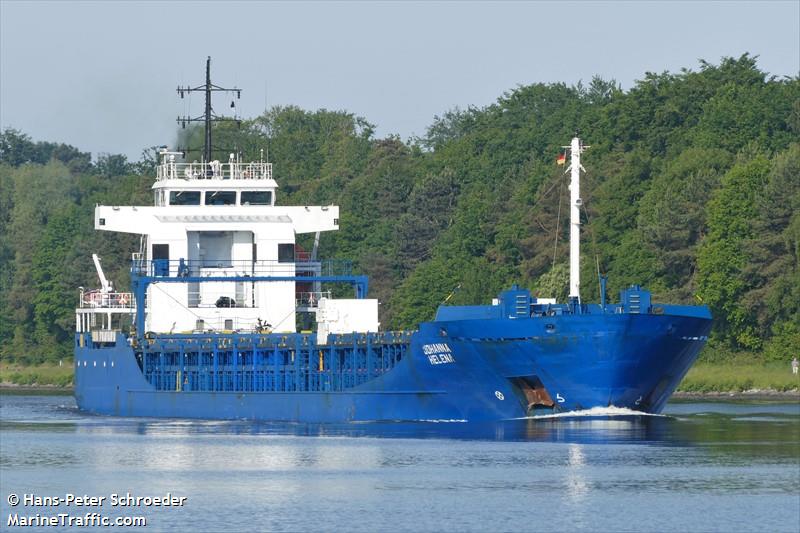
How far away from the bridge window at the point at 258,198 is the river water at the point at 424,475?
12.0 metres

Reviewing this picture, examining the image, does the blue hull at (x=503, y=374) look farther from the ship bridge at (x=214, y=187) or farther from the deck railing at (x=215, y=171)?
the deck railing at (x=215, y=171)

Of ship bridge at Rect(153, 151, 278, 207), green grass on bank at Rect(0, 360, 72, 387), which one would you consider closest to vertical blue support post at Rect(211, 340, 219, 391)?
ship bridge at Rect(153, 151, 278, 207)

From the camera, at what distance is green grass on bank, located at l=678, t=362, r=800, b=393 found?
90.7 metres

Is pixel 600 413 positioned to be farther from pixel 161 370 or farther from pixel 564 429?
pixel 161 370

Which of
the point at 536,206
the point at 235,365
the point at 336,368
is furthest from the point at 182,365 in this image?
the point at 536,206

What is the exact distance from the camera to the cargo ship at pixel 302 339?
59500mm

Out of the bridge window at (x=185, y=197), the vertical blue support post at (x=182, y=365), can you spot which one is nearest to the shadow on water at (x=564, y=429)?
the vertical blue support post at (x=182, y=365)

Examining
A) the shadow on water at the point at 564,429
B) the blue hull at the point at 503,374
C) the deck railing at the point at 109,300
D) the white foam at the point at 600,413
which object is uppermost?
the deck railing at the point at 109,300

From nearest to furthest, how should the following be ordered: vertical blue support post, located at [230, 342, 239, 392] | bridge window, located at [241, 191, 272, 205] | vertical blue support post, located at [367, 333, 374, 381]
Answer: vertical blue support post, located at [367, 333, 374, 381] → vertical blue support post, located at [230, 342, 239, 392] → bridge window, located at [241, 191, 272, 205]

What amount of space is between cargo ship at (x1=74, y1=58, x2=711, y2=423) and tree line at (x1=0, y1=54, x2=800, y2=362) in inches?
228

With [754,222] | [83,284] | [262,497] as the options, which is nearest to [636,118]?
[754,222]

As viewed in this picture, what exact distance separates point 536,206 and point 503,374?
55.2 metres

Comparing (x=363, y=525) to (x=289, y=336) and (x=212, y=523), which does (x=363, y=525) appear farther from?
(x=289, y=336)

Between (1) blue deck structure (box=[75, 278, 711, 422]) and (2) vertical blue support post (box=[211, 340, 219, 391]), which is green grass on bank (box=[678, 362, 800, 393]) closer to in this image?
(1) blue deck structure (box=[75, 278, 711, 422])
